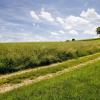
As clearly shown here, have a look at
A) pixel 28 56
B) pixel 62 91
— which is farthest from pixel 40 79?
pixel 28 56

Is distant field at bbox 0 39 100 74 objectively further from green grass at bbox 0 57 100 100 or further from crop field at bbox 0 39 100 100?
green grass at bbox 0 57 100 100

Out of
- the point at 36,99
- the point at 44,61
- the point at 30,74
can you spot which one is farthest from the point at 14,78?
the point at 44,61

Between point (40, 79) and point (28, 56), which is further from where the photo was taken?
point (28, 56)

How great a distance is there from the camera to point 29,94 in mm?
19047

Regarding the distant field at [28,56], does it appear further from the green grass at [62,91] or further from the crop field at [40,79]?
the green grass at [62,91]

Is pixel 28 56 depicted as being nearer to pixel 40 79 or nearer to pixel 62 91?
pixel 40 79

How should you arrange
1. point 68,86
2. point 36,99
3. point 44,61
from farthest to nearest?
point 44,61 < point 68,86 < point 36,99

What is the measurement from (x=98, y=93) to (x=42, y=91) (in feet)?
15.1

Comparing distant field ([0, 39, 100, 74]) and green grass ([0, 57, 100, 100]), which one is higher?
distant field ([0, 39, 100, 74])

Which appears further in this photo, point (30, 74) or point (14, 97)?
point (30, 74)

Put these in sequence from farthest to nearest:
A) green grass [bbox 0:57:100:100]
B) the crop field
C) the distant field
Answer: the distant field, the crop field, green grass [bbox 0:57:100:100]

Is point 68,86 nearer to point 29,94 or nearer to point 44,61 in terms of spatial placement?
point 29,94

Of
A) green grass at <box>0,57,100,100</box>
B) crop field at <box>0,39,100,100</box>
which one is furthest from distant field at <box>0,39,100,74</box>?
green grass at <box>0,57,100,100</box>

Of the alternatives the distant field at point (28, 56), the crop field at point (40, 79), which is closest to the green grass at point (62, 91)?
the crop field at point (40, 79)
